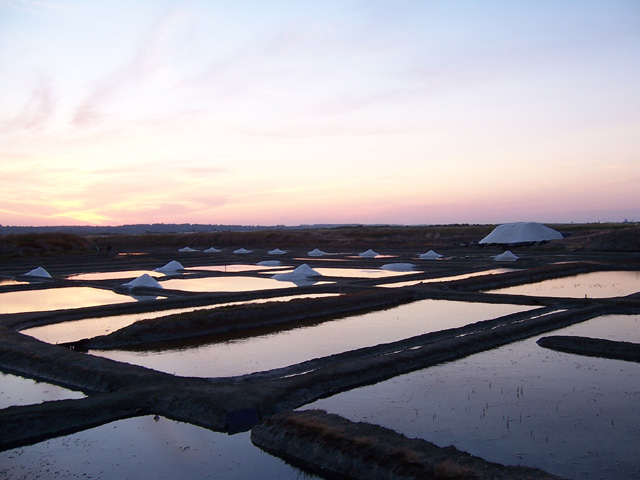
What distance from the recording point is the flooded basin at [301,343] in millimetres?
8375

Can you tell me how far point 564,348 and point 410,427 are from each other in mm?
4511

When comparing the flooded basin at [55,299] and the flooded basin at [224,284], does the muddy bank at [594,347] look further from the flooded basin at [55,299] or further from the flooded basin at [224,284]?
the flooded basin at [55,299]

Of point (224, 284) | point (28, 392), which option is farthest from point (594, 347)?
point (224, 284)

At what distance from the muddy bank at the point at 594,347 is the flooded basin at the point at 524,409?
0.31m

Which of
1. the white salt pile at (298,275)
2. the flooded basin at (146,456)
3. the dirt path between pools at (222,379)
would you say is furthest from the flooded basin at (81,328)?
the white salt pile at (298,275)

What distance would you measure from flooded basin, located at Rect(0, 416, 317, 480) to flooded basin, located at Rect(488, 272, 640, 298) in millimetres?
11689

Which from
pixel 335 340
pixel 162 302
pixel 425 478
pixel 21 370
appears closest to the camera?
pixel 425 478

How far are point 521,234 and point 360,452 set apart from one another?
35.3 meters

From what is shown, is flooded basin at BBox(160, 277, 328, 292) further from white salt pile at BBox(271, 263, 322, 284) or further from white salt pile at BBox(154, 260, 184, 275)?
white salt pile at BBox(154, 260, 184, 275)

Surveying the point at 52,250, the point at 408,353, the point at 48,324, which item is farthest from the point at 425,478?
the point at 52,250

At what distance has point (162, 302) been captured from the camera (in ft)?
47.2

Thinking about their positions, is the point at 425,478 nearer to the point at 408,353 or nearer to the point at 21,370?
the point at 408,353

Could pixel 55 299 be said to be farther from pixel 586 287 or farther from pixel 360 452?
pixel 586 287

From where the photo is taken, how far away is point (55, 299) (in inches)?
643
